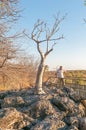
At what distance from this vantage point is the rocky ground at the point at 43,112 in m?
14.9

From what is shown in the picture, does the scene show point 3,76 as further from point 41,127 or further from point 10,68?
point 41,127

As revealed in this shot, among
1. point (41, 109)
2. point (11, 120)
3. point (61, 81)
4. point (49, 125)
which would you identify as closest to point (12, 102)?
point (41, 109)

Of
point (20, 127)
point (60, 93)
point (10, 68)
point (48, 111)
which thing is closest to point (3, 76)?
point (10, 68)

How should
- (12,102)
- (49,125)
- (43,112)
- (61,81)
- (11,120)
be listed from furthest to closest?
(61,81)
(12,102)
(43,112)
(11,120)
(49,125)

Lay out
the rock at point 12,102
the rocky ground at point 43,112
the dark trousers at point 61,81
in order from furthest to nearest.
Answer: the dark trousers at point 61,81, the rock at point 12,102, the rocky ground at point 43,112

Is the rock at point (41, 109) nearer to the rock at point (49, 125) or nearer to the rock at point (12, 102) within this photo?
the rock at point (12, 102)

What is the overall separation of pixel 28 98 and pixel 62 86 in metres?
5.82

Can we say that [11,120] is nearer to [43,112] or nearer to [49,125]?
[49,125]

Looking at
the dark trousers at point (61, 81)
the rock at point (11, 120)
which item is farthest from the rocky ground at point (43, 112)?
the dark trousers at point (61, 81)

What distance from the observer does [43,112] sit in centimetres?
1750

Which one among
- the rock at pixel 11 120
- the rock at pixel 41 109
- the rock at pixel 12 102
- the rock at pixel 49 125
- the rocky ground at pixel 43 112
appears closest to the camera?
the rock at pixel 49 125

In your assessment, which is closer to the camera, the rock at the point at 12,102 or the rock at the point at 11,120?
the rock at the point at 11,120

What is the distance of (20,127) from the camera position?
15266 millimetres

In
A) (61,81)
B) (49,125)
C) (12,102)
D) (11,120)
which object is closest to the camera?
(49,125)
